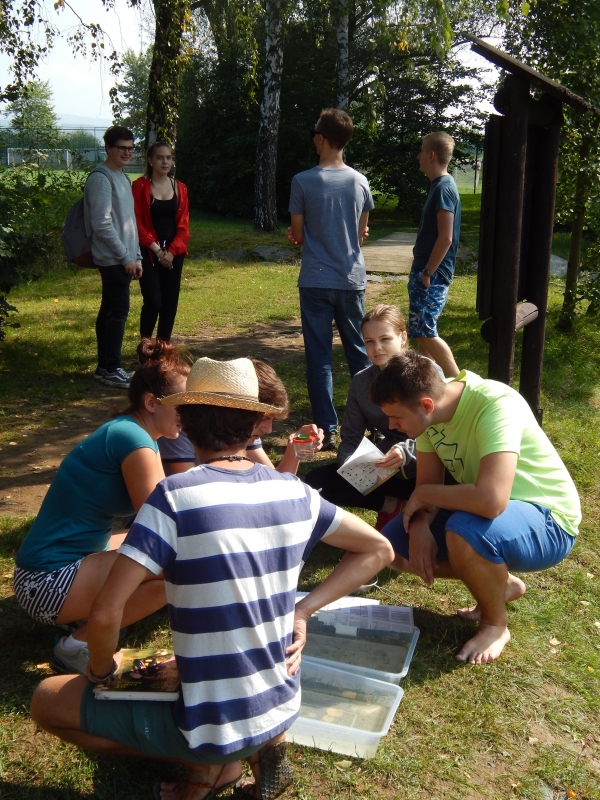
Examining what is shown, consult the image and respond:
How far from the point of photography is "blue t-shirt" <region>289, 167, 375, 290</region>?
5.13 meters

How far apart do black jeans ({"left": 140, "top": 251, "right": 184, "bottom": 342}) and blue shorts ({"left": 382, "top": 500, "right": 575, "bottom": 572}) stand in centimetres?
428

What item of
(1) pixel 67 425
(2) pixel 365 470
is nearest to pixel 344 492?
(2) pixel 365 470

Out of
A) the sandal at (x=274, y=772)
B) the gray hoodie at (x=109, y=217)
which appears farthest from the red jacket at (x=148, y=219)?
the sandal at (x=274, y=772)

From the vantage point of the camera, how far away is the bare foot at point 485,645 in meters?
3.10

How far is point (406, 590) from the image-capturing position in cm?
364

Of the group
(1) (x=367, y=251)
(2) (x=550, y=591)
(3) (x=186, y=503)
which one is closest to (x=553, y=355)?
(2) (x=550, y=591)

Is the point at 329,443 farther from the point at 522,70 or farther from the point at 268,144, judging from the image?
the point at 268,144

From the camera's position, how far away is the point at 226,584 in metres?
1.96

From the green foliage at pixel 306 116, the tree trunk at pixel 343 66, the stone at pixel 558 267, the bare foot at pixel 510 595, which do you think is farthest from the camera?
the green foliage at pixel 306 116

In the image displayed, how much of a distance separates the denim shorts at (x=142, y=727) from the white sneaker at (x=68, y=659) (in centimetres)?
67

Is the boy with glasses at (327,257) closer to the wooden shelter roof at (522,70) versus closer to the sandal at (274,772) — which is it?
the wooden shelter roof at (522,70)

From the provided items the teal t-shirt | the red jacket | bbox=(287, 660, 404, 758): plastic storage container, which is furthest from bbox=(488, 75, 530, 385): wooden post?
the red jacket

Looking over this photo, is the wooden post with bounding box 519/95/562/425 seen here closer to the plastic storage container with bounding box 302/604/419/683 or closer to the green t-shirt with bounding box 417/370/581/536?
the green t-shirt with bounding box 417/370/581/536

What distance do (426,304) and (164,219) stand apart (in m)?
2.40
